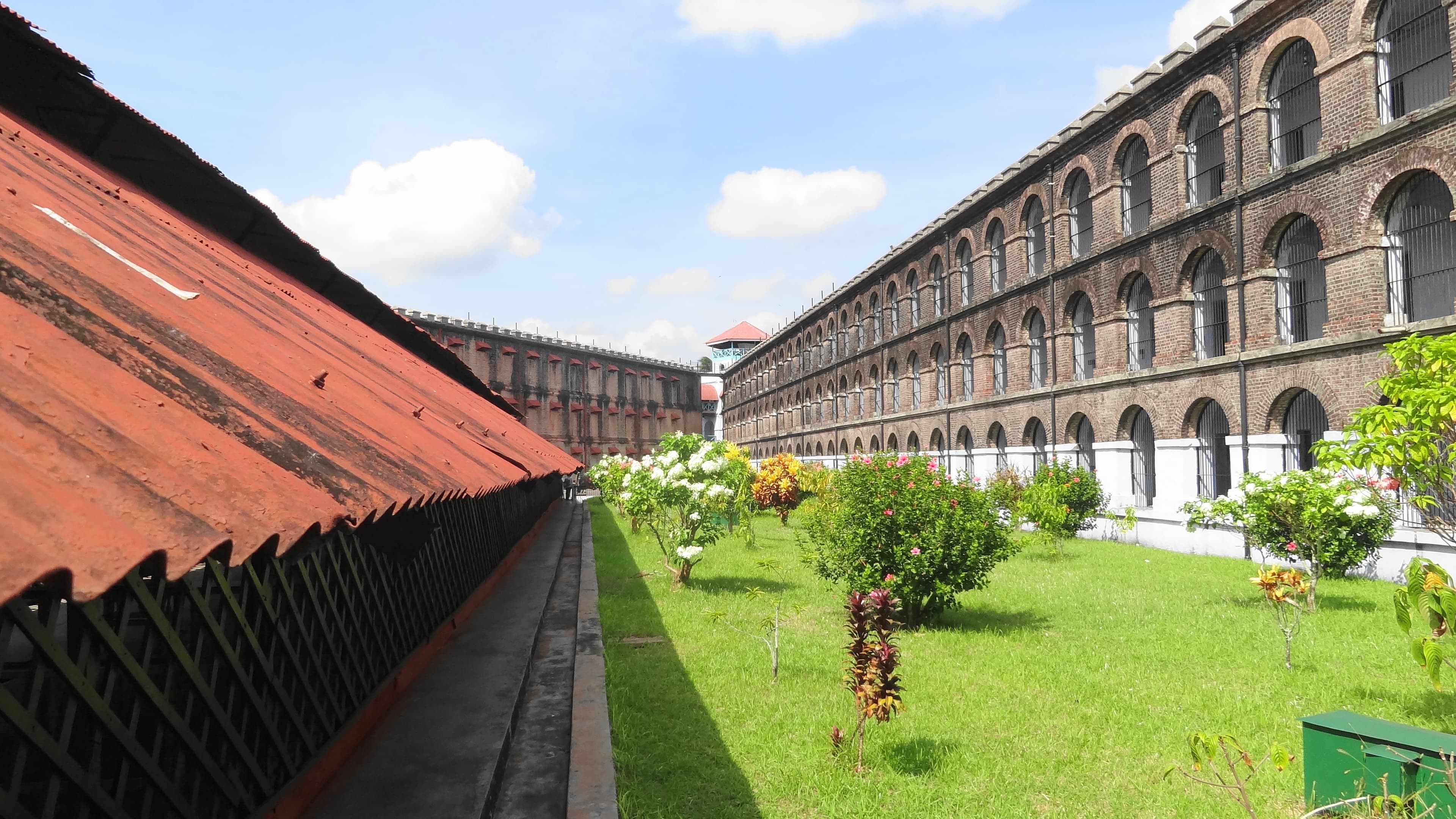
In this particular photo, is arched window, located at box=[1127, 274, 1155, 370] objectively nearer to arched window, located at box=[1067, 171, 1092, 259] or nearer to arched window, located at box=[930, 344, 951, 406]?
arched window, located at box=[1067, 171, 1092, 259]

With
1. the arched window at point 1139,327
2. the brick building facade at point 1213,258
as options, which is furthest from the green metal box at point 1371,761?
the arched window at point 1139,327

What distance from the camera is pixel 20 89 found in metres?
6.19

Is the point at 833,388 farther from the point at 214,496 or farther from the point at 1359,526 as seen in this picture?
the point at 214,496

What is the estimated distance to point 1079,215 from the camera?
23734mm

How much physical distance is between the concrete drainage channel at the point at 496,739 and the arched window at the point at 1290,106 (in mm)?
15612

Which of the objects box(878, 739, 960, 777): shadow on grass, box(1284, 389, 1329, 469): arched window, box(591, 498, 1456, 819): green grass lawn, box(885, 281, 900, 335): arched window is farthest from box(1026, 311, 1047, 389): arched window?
box(878, 739, 960, 777): shadow on grass

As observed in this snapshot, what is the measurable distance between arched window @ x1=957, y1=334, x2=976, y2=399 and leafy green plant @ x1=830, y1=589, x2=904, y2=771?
24.1 meters

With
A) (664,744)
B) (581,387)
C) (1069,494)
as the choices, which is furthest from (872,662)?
(581,387)

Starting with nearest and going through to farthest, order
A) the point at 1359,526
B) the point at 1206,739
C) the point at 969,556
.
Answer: the point at 1206,739 < the point at 969,556 < the point at 1359,526

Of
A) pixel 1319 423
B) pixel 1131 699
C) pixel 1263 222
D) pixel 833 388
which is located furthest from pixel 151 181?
pixel 833 388

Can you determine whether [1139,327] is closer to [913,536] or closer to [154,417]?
[913,536]

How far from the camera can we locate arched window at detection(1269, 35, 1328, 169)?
1662cm

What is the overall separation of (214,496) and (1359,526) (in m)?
14.5

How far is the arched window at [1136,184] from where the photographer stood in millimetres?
21031
